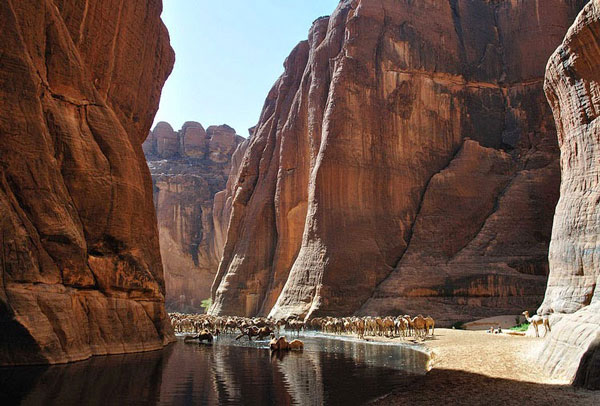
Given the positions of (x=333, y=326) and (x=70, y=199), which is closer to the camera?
(x=70, y=199)

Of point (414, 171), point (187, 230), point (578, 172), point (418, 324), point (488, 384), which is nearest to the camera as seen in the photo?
point (488, 384)

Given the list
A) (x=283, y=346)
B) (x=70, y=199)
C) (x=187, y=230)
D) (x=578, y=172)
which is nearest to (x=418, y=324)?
(x=283, y=346)

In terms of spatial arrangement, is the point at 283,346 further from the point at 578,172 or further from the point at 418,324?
the point at 578,172

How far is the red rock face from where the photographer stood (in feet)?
64.4

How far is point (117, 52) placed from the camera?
3572 centimetres

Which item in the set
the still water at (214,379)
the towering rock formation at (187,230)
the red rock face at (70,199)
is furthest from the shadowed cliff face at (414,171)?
the towering rock formation at (187,230)

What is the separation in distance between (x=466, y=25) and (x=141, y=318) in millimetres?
53309

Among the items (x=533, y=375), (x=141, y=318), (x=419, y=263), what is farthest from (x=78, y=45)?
(x=419, y=263)

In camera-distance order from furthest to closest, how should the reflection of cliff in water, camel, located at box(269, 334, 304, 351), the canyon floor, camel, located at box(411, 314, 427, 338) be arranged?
1. camel, located at box(411, 314, 427, 338)
2. camel, located at box(269, 334, 304, 351)
3. the reflection of cliff in water
4. the canyon floor

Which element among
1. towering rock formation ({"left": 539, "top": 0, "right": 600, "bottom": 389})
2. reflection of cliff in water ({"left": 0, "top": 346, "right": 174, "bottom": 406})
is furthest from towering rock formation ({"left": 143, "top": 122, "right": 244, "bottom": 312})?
reflection of cliff in water ({"left": 0, "top": 346, "right": 174, "bottom": 406})

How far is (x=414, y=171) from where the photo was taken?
5791 cm

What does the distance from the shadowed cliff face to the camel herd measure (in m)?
4.03

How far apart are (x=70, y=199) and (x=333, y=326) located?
24.6m

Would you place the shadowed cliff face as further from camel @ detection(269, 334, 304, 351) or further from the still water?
the still water
